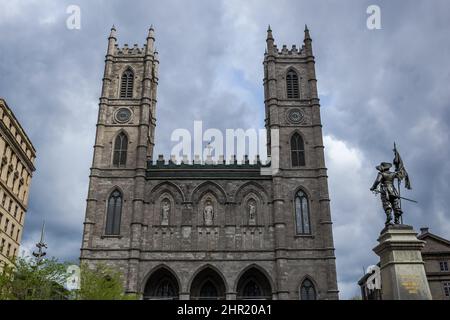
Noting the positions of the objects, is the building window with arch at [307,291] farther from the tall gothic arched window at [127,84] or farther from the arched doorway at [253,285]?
the tall gothic arched window at [127,84]

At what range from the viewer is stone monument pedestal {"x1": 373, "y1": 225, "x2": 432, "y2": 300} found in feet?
42.2

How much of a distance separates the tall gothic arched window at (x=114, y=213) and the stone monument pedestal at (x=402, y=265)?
A: 30073mm

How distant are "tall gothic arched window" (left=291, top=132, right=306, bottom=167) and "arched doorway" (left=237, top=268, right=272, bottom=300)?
1094 cm

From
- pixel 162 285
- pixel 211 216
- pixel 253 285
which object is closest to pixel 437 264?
pixel 253 285

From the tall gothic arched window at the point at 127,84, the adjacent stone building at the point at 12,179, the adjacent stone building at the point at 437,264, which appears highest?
the tall gothic arched window at the point at 127,84

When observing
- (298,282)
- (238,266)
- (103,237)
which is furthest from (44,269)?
(298,282)

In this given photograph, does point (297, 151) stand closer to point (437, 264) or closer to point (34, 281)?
point (437, 264)

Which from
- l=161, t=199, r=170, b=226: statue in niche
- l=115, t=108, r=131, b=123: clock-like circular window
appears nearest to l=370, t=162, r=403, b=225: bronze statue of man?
l=161, t=199, r=170, b=226: statue in niche

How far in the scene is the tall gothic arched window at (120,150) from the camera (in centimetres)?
4356

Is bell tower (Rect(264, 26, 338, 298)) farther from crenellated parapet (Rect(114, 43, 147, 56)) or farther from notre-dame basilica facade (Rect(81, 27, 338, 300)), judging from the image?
crenellated parapet (Rect(114, 43, 147, 56))

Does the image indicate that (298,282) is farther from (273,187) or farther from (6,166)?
(6,166)

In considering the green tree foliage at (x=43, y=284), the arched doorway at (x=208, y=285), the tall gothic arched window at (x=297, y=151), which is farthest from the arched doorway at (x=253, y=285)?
the green tree foliage at (x=43, y=284)

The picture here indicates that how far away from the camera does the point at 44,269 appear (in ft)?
85.2
